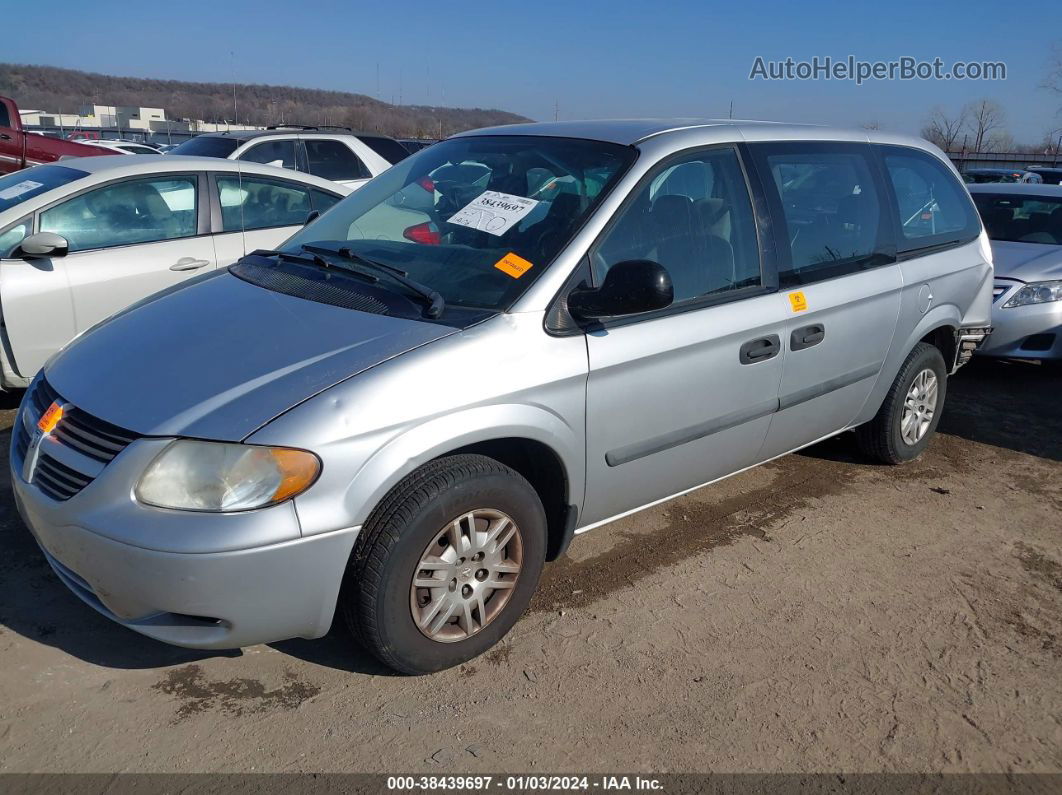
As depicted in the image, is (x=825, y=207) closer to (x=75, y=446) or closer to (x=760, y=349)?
(x=760, y=349)

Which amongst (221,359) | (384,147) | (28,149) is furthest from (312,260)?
(28,149)

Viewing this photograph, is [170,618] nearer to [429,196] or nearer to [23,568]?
[23,568]

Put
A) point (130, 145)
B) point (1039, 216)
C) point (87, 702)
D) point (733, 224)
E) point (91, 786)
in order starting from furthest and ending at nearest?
point (130, 145) → point (1039, 216) → point (733, 224) → point (87, 702) → point (91, 786)

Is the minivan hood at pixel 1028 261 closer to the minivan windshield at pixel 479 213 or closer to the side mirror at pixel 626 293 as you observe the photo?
the minivan windshield at pixel 479 213

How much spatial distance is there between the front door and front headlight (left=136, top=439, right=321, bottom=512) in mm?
1085

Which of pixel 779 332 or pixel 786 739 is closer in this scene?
pixel 786 739

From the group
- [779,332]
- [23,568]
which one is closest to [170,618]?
[23,568]

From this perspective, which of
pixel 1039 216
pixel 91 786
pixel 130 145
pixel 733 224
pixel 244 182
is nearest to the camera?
pixel 91 786

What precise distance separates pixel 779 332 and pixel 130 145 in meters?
17.4

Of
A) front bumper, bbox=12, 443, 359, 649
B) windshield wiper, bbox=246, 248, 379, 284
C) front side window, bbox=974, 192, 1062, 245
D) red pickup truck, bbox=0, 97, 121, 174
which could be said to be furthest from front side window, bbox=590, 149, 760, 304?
red pickup truck, bbox=0, 97, 121, 174

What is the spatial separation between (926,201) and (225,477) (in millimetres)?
3963

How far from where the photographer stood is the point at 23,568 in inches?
137

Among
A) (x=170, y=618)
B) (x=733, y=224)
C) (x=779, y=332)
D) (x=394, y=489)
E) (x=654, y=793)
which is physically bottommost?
(x=654, y=793)

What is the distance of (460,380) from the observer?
276cm
